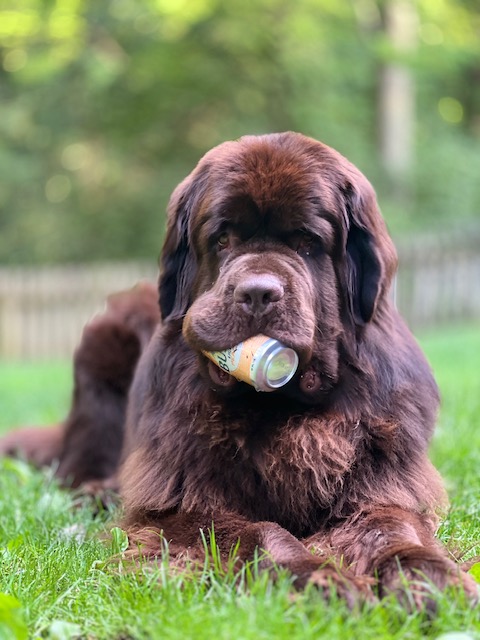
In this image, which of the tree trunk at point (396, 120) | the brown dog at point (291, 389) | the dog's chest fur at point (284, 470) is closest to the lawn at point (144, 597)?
the brown dog at point (291, 389)

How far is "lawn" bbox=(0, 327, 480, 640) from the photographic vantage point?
1.89 meters

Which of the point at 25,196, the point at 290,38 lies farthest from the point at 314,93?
the point at 25,196

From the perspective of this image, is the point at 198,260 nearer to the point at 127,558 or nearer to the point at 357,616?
the point at 127,558

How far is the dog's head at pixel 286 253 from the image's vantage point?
7.97ft

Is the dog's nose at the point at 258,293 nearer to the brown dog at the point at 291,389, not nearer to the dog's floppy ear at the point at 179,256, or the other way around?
the brown dog at the point at 291,389

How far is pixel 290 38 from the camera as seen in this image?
12.7 meters

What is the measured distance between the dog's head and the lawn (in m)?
0.68

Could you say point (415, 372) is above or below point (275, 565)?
above

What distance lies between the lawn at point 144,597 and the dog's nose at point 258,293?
0.72 m

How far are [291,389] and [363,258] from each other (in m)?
0.51

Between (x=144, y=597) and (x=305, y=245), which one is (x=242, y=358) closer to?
(x=305, y=245)

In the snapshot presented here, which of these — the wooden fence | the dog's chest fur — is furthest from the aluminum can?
the wooden fence

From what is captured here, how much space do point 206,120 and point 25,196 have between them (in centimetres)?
424

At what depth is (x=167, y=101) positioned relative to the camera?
45.7 feet
